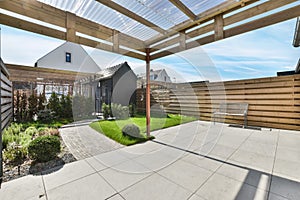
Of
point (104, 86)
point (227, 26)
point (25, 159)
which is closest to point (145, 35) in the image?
point (227, 26)

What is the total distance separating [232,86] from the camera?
5.73 metres

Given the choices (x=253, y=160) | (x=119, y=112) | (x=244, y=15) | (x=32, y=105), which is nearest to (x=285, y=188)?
(x=253, y=160)

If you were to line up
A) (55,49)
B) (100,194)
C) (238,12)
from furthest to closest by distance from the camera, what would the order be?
(55,49), (238,12), (100,194)

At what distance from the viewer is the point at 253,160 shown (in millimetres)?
2443

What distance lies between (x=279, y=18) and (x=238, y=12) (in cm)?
52

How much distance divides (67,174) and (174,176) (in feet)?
4.80

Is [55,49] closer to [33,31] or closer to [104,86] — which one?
[104,86]

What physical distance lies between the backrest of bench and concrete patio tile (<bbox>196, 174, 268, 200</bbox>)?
13.5ft

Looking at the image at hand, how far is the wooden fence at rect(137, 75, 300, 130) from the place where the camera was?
4.52 meters

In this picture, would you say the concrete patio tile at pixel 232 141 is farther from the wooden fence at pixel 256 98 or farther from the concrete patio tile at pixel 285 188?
the wooden fence at pixel 256 98

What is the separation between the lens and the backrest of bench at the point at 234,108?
17.7ft

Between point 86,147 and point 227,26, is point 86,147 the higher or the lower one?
the lower one

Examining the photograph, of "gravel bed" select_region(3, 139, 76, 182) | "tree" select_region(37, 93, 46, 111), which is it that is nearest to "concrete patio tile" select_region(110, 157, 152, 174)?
"gravel bed" select_region(3, 139, 76, 182)

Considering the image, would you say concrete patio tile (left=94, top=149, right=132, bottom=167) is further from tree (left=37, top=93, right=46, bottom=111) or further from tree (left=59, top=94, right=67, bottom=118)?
tree (left=37, top=93, right=46, bottom=111)
